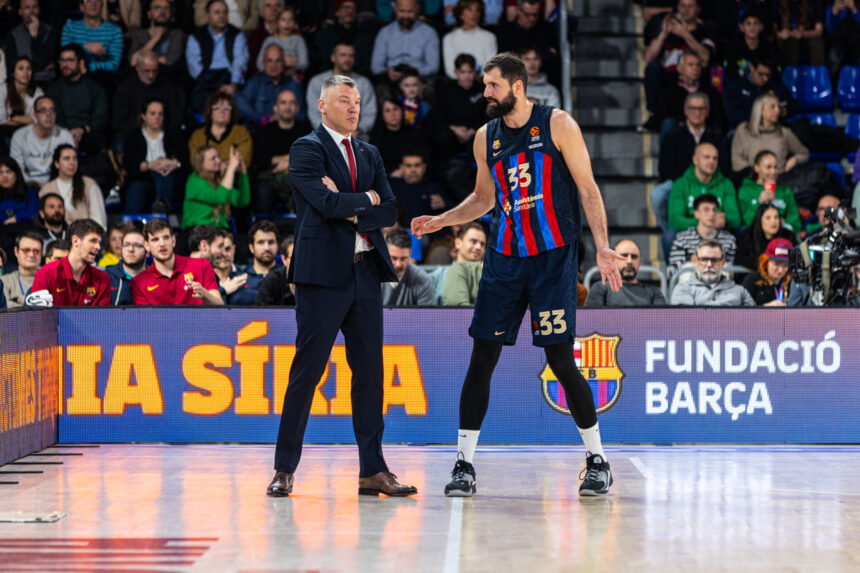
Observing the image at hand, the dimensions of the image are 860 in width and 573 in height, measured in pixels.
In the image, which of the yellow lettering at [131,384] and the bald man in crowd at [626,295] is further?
the bald man in crowd at [626,295]

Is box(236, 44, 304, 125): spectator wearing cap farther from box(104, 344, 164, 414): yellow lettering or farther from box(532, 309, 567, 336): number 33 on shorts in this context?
box(532, 309, 567, 336): number 33 on shorts

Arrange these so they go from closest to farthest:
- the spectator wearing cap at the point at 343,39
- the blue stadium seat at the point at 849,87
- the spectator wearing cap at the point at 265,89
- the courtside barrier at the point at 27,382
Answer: the courtside barrier at the point at 27,382 → the spectator wearing cap at the point at 265,89 → the spectator wearing cap at the point at 343,39 → the blue stadium seat at the point at 849,87


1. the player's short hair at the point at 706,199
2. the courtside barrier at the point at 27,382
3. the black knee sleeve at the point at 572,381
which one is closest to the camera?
the black knee sleeve at the point at 572,381

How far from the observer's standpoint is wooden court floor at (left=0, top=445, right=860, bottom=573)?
4691mm

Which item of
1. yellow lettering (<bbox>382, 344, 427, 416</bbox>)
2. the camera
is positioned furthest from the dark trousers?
the camera

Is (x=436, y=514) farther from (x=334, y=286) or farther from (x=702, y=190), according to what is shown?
(x=702, y=190)

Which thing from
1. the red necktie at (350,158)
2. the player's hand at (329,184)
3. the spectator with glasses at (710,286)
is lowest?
the spectator with glasses at (710,286)

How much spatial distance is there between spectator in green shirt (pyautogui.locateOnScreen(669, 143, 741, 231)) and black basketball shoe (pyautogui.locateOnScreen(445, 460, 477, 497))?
638 cm

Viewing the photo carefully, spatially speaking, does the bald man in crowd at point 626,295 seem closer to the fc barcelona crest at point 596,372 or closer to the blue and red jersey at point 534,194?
the fc barcelona crest at point 596,372

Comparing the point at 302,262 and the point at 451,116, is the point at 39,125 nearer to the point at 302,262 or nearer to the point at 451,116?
the point at 451,116

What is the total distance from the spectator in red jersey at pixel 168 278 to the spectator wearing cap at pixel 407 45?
5.30 meters

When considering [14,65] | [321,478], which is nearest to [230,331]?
[321,478]

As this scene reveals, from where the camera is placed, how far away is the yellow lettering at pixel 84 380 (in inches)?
313

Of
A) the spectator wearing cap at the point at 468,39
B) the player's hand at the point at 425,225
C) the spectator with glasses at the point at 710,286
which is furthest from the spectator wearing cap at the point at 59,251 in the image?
the spectator wearing cap at the point at 468,39
